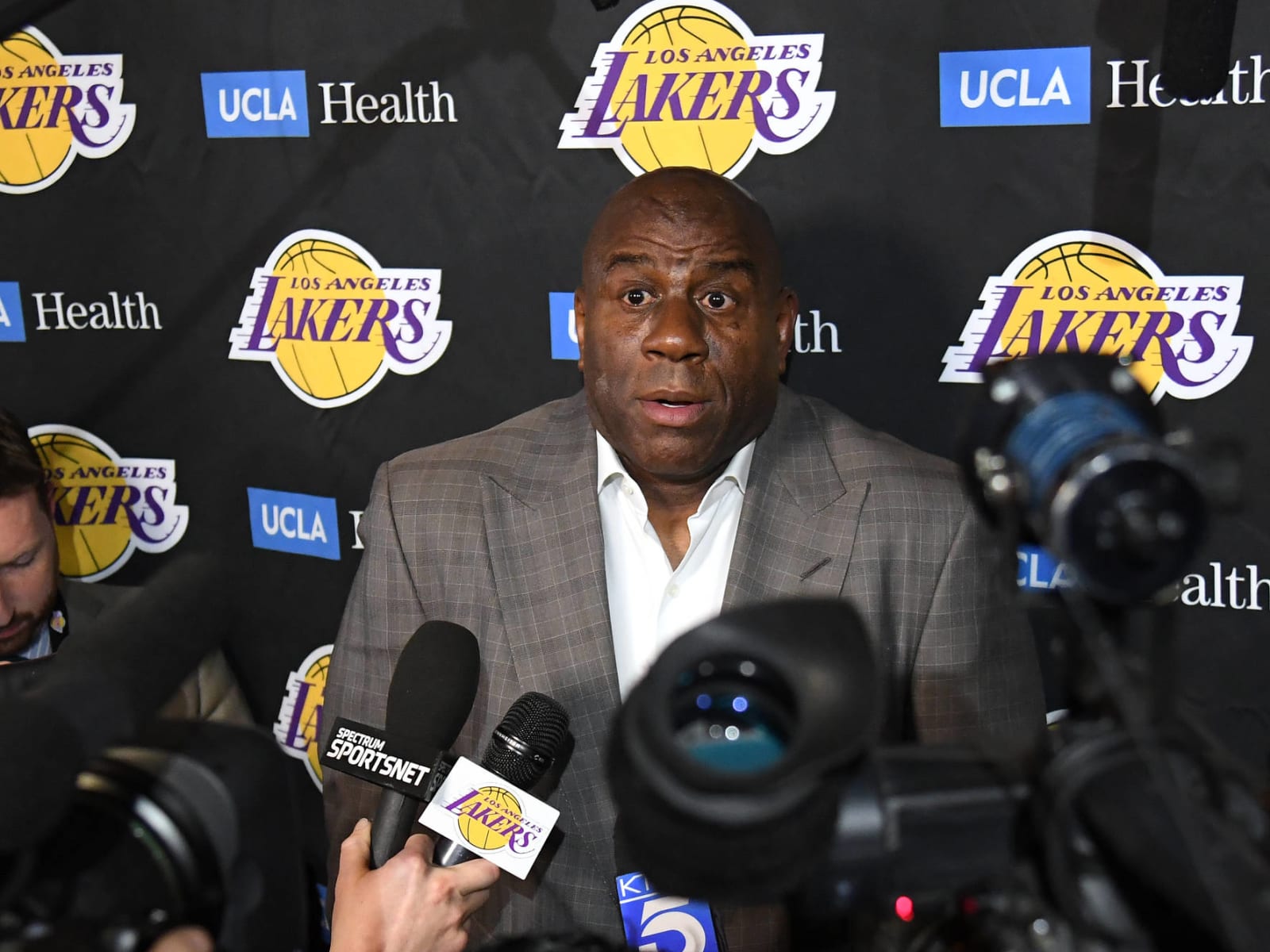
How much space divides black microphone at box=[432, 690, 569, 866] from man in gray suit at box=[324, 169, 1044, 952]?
30 centimetres

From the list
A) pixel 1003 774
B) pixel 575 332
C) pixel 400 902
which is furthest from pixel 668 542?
pixel 1003 774

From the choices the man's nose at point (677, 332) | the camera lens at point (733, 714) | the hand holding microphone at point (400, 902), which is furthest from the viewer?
the man's nose at point (677, 332)

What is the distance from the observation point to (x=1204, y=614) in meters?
1.79

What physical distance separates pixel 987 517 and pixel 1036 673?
41.0 inches

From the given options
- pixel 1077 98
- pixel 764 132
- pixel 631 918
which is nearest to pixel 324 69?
pixel 764 132

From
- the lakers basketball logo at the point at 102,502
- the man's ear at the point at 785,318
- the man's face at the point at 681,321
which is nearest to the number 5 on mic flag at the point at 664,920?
the man's face at the point at 681,321

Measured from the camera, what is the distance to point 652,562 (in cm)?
168

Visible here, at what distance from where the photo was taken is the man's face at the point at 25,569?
1856 mm

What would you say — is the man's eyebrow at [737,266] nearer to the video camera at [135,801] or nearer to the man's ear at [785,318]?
the man's ear at [785,318]

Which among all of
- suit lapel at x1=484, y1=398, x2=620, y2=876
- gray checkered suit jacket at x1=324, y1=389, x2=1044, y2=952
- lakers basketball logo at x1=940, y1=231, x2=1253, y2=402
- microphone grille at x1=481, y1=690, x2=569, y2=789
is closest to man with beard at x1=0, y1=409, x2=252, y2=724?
gray checkered suit jacket at x1=324, y1=389, x2=1044, y2=952

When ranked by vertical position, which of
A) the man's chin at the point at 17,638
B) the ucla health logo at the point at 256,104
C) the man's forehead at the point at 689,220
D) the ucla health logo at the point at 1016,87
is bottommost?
the man's chin at the point at 17,638

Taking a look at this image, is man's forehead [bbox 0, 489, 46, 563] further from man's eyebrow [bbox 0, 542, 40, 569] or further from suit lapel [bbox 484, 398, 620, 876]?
suit lapel [bbox 484, 398, 620, 876]

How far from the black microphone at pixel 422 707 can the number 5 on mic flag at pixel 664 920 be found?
0.79 ft

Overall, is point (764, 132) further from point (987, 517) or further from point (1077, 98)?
point (987, 517)
